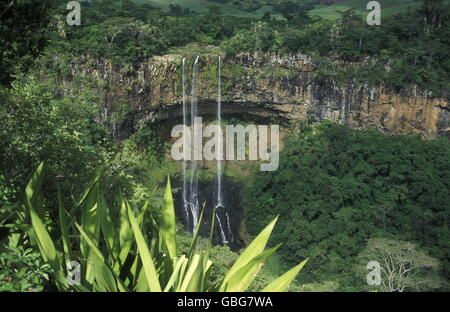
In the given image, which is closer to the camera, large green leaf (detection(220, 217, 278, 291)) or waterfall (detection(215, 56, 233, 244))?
large green leaf (detection(220, 217, 278, 291))

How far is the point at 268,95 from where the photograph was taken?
2570 cm

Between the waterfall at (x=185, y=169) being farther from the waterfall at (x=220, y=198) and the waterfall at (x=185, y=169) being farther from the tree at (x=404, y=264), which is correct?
the tree at (x=404, y=264)

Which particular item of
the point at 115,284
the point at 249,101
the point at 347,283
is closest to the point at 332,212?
the point at 347,283

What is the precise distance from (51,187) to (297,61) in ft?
70.0

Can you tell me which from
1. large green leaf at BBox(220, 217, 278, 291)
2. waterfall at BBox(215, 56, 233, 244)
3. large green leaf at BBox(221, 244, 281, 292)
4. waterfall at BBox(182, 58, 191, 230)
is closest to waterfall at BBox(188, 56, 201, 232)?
waterfall at BBox(182, 58, 191, 230)

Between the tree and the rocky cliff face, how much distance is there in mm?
9845

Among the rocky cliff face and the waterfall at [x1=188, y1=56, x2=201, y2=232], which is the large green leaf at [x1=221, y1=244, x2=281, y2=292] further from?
the rocky cliff face

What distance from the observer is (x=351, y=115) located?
24688 mm

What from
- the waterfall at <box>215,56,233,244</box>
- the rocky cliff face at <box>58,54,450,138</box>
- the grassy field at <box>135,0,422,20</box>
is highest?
the grassy field at <box>135,0,422,20</box>

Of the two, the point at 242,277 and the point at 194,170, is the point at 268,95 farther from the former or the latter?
the point at 242,277

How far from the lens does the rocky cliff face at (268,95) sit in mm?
22781

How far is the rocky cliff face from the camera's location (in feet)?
74.7

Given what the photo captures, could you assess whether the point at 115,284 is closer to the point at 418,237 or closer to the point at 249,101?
the point at 418,237

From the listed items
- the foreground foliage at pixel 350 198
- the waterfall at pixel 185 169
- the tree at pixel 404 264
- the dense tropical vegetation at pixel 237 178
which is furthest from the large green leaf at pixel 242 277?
the waterfall at pixel 185 169
